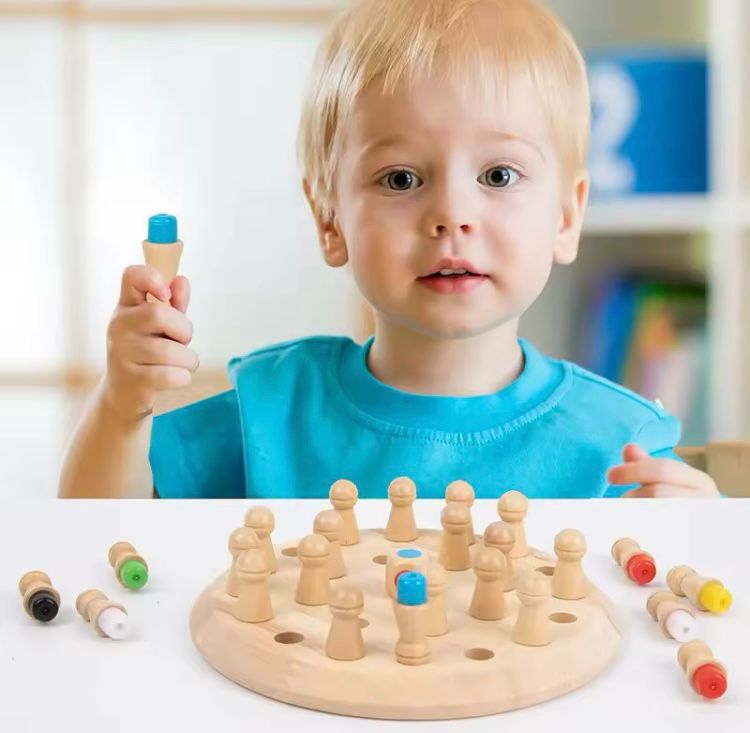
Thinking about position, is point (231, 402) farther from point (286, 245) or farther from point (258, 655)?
point (286, 245)

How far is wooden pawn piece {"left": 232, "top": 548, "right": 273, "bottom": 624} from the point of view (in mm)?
491

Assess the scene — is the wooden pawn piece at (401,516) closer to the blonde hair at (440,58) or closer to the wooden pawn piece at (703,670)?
the wooden pawn piece at (703,670)

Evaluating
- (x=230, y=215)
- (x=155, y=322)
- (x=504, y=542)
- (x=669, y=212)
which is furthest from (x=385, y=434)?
(x=230, y=215)

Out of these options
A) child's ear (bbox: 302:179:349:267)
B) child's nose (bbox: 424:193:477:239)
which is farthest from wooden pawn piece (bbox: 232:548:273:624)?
child's ear (bbox: 302:179:349:267)

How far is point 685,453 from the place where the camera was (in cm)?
97

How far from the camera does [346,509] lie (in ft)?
1.96

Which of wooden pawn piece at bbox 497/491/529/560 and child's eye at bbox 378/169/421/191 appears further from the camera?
child's eye at bbox 378/169/421/191

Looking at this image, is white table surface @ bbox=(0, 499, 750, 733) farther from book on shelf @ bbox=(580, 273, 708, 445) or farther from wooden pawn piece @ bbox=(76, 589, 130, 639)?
book on shelf @ bbox=(580, 273, 708, 445)

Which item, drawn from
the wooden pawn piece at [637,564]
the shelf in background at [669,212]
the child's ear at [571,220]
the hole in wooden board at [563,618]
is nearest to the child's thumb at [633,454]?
the wooden pawn piece at [637,564]

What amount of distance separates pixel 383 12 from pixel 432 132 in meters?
0.13

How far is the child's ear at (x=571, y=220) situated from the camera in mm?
1062

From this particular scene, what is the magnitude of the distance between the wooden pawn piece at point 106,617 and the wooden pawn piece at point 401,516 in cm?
15

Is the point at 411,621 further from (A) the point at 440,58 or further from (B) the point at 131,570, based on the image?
(A) the point at 440,58

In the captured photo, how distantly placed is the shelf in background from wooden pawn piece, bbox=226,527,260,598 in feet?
5.55
